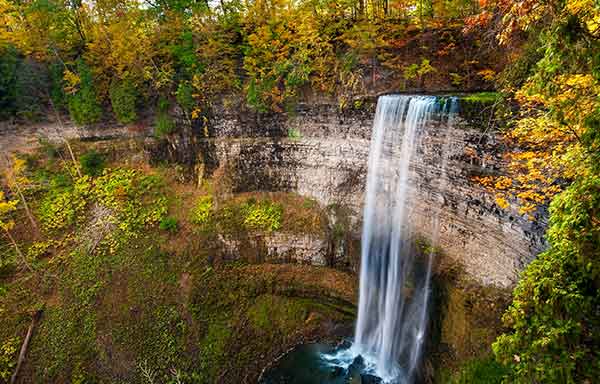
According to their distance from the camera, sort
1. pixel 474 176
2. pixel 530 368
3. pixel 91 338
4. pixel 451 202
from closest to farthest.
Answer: pixel 530 368 → pixel 474 176 → pixel 451 202 → pixel 91 338

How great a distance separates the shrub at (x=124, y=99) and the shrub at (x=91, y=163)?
259 cm

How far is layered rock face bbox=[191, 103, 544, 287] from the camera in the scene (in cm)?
915

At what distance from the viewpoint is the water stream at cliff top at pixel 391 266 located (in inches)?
428

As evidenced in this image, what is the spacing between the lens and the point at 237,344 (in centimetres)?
1297

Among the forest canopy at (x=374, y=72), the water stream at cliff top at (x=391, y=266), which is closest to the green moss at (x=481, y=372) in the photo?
the forest canopy at (x=374, y=72)

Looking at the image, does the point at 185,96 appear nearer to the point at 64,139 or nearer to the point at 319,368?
the point at 64,139

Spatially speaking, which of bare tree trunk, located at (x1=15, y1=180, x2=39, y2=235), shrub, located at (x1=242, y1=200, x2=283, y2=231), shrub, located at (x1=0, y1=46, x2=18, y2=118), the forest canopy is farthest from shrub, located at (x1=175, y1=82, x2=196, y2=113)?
shrub, located at (x1=0, y1=46, x2=18, y2=118)

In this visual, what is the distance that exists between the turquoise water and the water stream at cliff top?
0.04 m

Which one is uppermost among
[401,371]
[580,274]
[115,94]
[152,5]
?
[152,5]

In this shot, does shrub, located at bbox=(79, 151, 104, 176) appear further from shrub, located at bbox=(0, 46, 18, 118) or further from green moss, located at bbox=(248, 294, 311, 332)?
green moss, located at bbox=(248, 294, 311, 332)

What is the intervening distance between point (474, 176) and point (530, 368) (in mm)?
6727

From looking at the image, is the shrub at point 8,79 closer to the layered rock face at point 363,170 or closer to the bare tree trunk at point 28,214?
the bare tree trunk at point 28,214

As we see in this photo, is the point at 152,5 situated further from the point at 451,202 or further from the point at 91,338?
the point at 451,202

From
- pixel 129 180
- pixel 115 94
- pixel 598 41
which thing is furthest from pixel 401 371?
pixel 115 94
